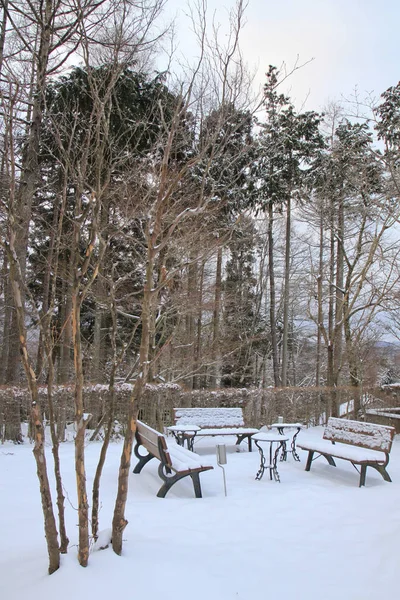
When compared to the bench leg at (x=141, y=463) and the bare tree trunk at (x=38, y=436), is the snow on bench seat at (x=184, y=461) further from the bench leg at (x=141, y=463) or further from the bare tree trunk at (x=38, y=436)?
the bare tree trunk at (x=38, y=436)

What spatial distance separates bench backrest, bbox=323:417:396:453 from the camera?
242 inches

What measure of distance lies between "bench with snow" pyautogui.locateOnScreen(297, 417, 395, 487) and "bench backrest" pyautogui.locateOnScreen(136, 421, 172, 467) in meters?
2.46

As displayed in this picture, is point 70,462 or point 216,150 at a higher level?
point 216,150

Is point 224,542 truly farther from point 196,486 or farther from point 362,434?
point 362,434

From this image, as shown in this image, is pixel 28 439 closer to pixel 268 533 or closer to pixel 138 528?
pixel 138 528

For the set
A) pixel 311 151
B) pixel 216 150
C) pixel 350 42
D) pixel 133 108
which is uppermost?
pixel 311 151

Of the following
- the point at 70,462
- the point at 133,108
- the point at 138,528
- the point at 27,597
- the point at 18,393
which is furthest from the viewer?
the point at 133,108

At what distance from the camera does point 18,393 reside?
324 inches

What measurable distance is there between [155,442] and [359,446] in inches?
135

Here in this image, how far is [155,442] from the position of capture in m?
5.34

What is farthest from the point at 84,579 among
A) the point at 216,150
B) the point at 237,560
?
the point at 216,150

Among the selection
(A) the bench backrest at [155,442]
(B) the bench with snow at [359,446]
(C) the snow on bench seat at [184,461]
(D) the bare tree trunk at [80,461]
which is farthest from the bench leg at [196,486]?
(D) the bare tree trunk at [80,461]

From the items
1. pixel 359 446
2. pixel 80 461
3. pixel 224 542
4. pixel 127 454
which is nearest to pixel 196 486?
pixel 224 542

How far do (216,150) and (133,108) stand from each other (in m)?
6.47
